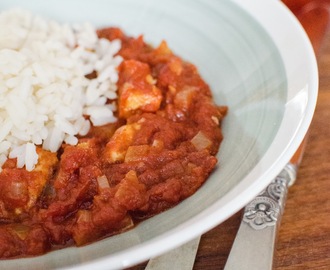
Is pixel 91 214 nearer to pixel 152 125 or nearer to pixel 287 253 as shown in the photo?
pixel 152 125

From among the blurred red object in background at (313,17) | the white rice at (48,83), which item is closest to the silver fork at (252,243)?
the white rice at (48,83)

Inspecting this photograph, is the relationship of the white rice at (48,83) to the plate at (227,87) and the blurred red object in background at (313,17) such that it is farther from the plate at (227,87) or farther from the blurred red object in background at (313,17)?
the blurred red object in background at (313,17)

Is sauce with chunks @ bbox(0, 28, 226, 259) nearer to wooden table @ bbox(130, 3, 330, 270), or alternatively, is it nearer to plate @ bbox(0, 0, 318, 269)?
plate @ bbox(0, 0, 318, 269)

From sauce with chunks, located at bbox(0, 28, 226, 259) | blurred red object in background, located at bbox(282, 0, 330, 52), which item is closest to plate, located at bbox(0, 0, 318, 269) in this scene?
sauce with chunks, located at bbox(0, 28, 226, 259)

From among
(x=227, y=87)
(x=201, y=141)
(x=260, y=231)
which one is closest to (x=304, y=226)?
(x=260, y=231)

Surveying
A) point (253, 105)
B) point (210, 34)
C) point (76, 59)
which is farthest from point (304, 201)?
point (76, 59)
